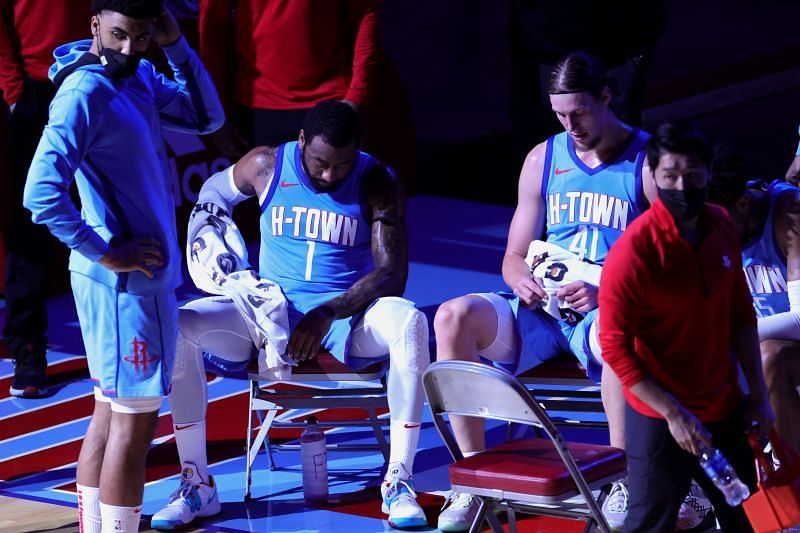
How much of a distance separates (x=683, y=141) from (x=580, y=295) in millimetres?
1404

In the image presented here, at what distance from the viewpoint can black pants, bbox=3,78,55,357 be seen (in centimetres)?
675

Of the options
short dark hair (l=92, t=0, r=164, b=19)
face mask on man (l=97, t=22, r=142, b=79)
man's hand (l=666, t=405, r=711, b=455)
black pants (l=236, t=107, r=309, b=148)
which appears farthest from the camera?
black pants (l=236, t=107, r=309, b=148)

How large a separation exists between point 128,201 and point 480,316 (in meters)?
1.45

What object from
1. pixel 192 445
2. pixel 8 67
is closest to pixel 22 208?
pixel 8 67

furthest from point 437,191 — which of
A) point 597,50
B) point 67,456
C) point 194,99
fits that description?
point 194,99

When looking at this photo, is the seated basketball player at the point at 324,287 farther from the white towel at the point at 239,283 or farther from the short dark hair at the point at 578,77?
the short dark hair at the point at 578,77

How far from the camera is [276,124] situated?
21.8ft

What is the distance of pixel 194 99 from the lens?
15.4ft

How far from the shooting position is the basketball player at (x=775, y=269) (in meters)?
4.84

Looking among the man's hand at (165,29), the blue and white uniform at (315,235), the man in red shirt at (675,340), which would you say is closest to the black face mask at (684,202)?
the man in red shirt at (675,340)

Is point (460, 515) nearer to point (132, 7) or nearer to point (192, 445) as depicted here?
point (192, 445)

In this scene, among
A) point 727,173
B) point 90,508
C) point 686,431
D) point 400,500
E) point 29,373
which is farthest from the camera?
point 29,373

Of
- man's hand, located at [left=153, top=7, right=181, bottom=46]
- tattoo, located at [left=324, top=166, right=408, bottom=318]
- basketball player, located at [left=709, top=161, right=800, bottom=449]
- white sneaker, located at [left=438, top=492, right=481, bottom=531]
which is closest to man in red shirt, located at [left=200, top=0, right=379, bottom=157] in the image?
tattoo, located at [left=324, top=166, right=408, bottom=318]

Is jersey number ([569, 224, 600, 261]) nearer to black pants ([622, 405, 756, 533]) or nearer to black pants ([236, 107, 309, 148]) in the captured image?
black pants ([622, 405, 756, 533])
